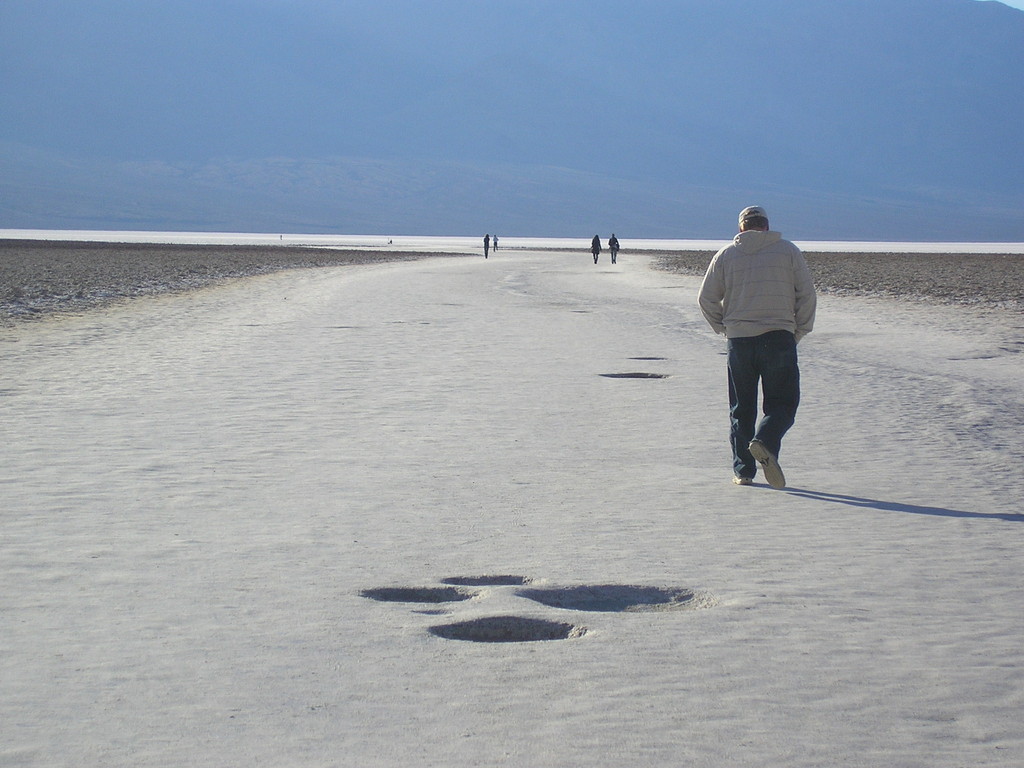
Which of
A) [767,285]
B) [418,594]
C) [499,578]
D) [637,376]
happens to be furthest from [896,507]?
[637,376]

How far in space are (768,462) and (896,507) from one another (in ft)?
2.38

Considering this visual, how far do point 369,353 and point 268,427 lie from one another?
5811mm

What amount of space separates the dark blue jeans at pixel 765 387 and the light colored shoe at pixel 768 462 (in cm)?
14

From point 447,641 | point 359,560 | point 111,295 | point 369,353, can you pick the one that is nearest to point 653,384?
point 369,353

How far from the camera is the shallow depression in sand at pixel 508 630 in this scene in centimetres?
494

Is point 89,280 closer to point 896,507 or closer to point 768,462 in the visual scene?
point 768,462

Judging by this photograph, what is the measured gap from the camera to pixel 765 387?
7.93 meters

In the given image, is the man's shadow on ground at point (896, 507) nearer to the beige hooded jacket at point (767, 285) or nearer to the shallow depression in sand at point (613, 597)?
the beige hooded jacket at point (767, 285)

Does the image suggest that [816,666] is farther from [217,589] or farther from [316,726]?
[217,589]

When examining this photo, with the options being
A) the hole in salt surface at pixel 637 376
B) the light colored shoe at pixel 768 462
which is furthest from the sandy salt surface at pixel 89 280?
the light colored shoe at pixel 768 462

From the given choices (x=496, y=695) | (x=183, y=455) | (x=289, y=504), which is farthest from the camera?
(x=183, y=455)

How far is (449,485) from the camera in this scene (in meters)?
7.73

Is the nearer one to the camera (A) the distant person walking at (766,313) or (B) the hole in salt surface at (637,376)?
(A) the distant person walking at (766,313)

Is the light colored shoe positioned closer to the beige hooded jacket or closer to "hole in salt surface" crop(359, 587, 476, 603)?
the beige hooded jacket
